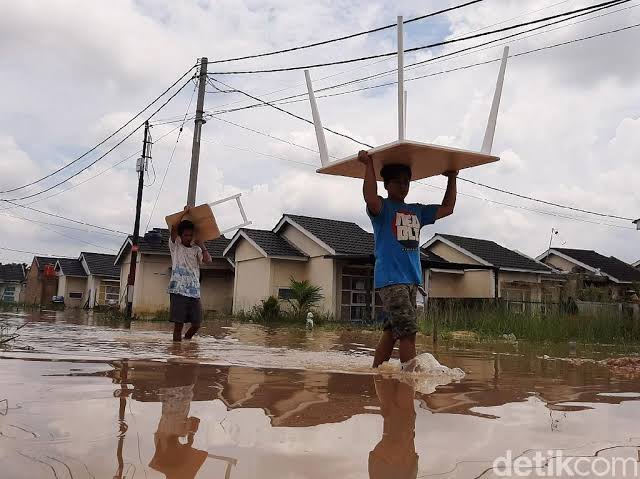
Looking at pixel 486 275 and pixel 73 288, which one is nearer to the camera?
pixel 486 275

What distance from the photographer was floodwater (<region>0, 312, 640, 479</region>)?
1767 mm

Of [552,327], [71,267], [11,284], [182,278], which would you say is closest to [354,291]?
[552,327]

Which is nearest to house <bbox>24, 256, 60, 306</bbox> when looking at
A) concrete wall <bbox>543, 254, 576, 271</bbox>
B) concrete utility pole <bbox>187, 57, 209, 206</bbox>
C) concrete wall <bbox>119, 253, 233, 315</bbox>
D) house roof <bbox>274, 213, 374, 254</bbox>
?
concrete wall <bbox>119, 253, 233, 315</bbox>

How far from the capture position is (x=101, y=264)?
133 ft

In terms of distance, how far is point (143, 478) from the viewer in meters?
1.61

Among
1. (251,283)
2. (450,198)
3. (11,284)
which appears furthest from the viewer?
(11,284)

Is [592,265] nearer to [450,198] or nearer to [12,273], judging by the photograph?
[450,198]

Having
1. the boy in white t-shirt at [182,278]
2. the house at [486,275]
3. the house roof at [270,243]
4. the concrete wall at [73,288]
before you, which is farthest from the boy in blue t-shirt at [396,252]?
the concrete wall at [73,288]

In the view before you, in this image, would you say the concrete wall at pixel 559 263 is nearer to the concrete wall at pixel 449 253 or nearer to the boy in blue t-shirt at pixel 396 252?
the concrete wall at pixel 449 253

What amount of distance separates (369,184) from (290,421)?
1.97 m

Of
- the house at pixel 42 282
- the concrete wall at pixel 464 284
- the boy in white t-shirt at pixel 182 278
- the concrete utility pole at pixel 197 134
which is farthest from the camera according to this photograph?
the house at pixel 42 282

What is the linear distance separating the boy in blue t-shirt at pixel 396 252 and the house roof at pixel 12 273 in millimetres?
55857

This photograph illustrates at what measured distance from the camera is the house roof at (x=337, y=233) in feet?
67.7

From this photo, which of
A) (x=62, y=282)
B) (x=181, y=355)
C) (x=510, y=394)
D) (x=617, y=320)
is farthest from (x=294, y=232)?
(x=62, y=282)
